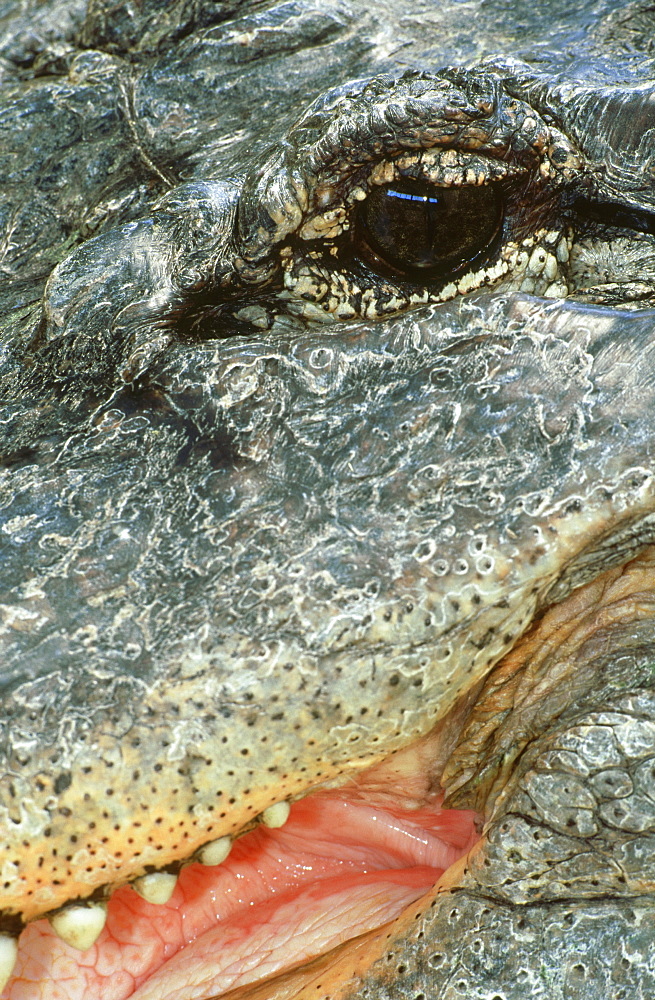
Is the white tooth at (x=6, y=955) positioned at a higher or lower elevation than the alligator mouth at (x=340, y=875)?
higher

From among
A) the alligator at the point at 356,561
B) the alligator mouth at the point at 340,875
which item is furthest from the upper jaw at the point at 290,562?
the alligator mouth at the point at 340,875

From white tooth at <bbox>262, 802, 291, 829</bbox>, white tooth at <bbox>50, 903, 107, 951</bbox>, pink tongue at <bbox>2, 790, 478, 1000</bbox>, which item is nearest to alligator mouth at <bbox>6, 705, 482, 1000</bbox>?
pink tongue at <bbox>2, 790, 478, 1000</bbox>

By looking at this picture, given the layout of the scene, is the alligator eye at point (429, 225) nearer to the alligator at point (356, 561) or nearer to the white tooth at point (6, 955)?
the alligator at point (356, 561)

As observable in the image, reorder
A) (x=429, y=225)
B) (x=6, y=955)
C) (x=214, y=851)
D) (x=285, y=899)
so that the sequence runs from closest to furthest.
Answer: (x=6, y=955), (x=214, y=851), (x=429, y=225), (x=285, y=899)

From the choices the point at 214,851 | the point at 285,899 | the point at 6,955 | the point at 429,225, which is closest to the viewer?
the point at 6,955

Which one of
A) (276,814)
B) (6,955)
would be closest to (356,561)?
(276,814)

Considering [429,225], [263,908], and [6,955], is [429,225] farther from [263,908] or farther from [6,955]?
[6,955]

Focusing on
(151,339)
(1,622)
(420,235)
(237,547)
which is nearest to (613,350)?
(420,235)
